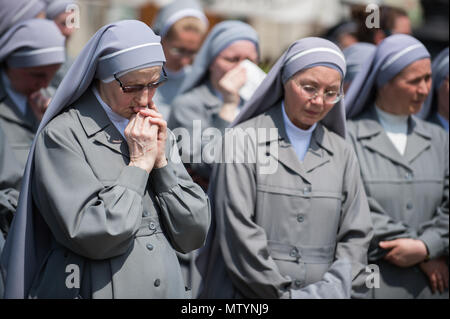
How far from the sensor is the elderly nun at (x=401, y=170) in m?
4.93

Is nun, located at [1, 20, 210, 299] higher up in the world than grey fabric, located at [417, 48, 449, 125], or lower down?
lower down

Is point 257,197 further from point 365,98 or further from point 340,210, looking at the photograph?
point 365,98

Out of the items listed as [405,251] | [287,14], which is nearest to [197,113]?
[405,251]

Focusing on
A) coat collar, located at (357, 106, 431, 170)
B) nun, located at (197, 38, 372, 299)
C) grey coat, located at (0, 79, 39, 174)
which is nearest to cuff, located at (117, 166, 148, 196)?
nun, located at (197, 38, 372, 299)

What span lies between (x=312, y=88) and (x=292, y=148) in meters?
0.39

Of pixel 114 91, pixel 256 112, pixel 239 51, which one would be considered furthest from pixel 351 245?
pixel 239 51

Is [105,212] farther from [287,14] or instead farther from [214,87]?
[287,14]

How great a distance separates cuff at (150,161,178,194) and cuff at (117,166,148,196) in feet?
0.48

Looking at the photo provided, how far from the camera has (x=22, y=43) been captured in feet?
16.0

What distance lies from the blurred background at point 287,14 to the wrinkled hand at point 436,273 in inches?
149

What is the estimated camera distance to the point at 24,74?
4918 millimetres

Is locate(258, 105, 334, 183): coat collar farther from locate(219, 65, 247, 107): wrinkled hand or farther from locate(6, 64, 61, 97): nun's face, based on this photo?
locate(6, 64, 61, 97): nun's face

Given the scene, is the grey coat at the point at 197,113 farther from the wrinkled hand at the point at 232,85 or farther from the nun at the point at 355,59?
the nun at the point at 355,59

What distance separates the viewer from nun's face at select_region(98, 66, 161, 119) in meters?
3.37
